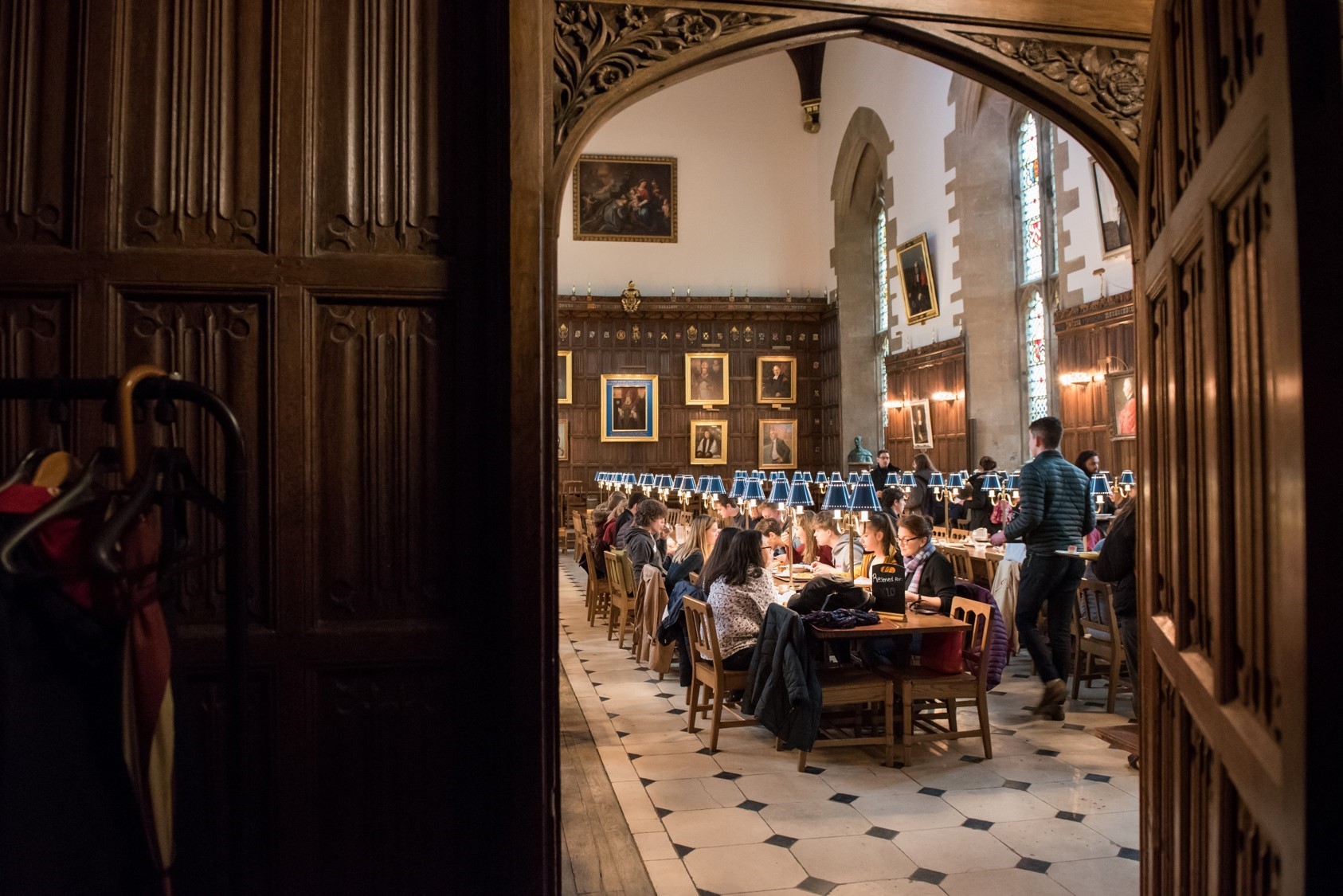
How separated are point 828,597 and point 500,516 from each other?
2.86 meters

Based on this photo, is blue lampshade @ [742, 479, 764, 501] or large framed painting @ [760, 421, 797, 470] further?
large framed painting @ [760, 421, 797, 470]

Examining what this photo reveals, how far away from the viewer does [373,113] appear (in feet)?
8.77

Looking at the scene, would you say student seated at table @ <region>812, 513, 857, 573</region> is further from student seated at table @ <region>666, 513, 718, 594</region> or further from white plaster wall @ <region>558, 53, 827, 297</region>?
white plaster wall @ <region>558, 53, 827, 297</region>

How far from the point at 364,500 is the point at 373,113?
1.05 m

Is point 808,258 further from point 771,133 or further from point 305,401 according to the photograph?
point 305,401

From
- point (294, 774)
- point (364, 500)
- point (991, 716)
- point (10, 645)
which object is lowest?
point (991, 716)

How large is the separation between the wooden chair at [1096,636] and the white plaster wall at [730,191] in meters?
15.5

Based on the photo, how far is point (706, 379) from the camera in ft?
66.3

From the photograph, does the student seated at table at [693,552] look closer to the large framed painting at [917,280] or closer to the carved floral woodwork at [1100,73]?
the carved floral woodwork at [1100,73]

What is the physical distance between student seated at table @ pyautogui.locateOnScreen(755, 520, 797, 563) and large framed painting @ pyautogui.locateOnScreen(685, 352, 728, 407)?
12.7m

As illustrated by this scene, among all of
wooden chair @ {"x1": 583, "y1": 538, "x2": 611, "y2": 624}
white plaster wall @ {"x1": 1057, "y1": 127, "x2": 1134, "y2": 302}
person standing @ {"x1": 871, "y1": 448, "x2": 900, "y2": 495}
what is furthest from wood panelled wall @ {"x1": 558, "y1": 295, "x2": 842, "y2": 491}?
wooden chair @ {"x1": 583, "y1": 538, "x2": 611, "y2": 624}

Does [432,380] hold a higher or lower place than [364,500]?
higher

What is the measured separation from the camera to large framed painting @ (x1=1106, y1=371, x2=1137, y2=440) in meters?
11.9

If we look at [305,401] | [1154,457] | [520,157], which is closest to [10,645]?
[305,401]
